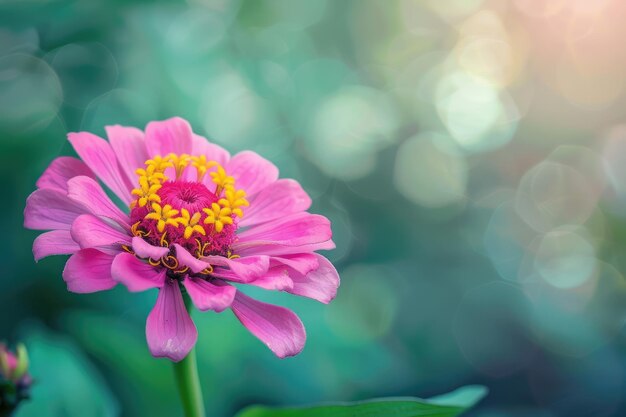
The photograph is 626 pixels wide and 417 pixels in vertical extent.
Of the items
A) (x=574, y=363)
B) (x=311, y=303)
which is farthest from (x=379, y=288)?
(x=574, y=363)

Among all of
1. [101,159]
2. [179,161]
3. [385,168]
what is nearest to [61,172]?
[101,159]

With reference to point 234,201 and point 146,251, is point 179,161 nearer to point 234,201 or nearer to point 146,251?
point 234,201

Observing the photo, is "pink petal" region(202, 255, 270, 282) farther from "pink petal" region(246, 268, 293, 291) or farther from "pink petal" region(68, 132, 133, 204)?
"pink petal" region(68, 132, 133, 204)

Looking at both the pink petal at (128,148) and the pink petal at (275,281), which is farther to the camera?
the pink petal at (128,148)

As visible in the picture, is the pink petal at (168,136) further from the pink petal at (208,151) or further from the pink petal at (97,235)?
the pink petal at (97,235)

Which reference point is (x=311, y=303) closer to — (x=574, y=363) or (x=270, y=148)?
(x=270, y=148)

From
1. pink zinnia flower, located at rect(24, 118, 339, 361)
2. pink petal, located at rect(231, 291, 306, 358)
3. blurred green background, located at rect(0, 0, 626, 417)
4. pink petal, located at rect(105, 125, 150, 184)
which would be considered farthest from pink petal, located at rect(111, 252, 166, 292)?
blurred green background, located at rect(0, 0, 626, 417)

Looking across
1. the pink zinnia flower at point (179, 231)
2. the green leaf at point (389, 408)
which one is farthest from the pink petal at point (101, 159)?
the green leaf at point (389, 408)
